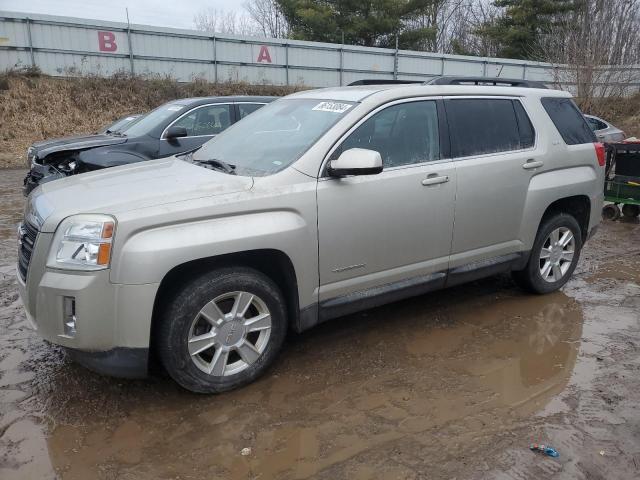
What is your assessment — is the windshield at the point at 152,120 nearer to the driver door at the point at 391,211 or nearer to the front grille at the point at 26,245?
the front grille at the point at 26,245

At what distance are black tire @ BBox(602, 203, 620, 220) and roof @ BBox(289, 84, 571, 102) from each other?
4612 millimetres

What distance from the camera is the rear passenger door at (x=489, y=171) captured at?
4168mm

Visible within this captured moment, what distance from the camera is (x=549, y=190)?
466cm

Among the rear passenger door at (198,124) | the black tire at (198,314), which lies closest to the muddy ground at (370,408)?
the black tire at (198,314)

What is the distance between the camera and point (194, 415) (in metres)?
3.14

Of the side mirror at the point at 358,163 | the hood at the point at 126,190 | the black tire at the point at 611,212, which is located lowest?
the black tire at the point at 611,212

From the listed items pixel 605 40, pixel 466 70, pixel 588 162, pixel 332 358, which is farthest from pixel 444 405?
pixel 466 70

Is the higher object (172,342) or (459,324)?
(172,342)

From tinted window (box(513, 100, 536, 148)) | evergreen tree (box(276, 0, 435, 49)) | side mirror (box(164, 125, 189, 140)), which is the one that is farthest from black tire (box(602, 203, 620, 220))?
evergreen tree (box(276, 0, 435, 49))

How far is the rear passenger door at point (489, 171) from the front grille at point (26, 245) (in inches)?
114

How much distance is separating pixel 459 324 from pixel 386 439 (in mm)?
1753

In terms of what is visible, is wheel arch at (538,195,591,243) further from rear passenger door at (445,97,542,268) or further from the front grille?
the front grille

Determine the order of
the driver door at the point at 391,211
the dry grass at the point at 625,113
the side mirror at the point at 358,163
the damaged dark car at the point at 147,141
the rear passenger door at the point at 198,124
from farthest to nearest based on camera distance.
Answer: the dry grass at the point at 625,113 < the rear passenger door at the point at 198,124 < the damaged dark car at the point at 147,141 < the driver door at the point at 391,211 < the side mirror at the point at 358,163

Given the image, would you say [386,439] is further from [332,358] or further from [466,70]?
[466,70]
